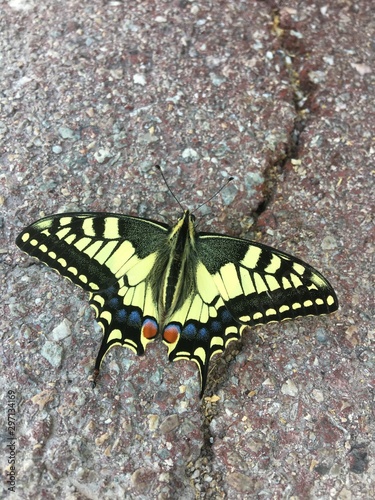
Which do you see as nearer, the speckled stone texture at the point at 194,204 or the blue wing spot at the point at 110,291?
the speckled stone texture at the point at 194,204

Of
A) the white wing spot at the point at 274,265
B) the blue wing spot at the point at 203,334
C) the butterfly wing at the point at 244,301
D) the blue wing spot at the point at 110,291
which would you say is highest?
the white wing spot at the point at 274,265

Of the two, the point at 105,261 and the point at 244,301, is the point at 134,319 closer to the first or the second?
the point at 105,261

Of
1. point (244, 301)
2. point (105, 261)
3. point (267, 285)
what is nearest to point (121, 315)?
point (105, 261)

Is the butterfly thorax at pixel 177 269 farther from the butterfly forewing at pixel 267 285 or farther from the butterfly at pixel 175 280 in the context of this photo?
the butterfly forewing at pixel 267 285

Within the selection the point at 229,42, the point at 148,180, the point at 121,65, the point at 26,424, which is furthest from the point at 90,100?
the point at 26,424

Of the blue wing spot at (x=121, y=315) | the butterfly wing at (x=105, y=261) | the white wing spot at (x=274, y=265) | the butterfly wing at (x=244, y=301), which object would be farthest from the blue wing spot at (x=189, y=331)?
the white wing spot at (x=274, y=265)

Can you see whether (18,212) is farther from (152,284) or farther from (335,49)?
(335,49)
